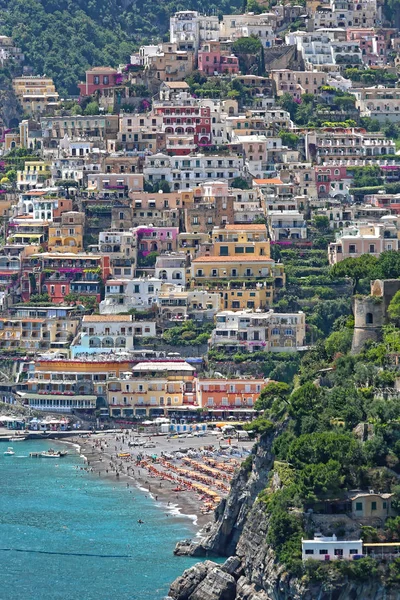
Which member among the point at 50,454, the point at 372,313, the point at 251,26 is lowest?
the point at 50,454

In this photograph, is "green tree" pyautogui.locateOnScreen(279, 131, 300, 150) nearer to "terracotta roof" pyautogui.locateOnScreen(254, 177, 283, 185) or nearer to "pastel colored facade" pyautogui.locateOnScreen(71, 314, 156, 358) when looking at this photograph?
"terracotta roof" pyautogui.locateOnScreen(254, 177, 283, 185)

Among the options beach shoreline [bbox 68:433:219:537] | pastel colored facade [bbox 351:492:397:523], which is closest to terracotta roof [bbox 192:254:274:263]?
beach shoreline [bbox 68:433:219:537]

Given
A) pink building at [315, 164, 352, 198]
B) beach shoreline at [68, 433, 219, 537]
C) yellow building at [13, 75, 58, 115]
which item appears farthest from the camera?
yellow building at [13, 75, 58, 115]

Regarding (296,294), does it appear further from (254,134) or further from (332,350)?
(332,350)

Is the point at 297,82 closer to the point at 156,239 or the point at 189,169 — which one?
the point at 189,169


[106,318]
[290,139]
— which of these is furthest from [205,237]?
[290,139]

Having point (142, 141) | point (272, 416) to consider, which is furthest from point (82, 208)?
point (272, 416)
